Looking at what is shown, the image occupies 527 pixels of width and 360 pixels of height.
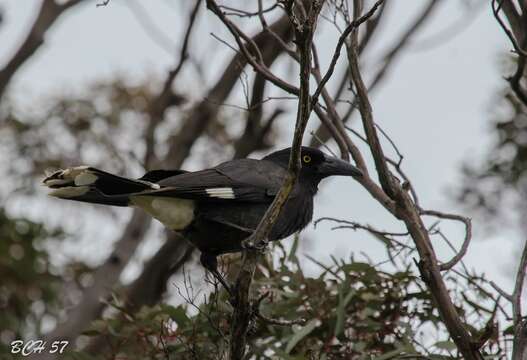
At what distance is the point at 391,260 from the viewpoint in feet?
14.4

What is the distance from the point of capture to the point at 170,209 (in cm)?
457

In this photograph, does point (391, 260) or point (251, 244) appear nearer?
point (251, 244)

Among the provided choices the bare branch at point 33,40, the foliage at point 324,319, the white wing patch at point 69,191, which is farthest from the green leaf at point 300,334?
the bare branch at point 33,40

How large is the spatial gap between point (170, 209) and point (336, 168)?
3.13 ft

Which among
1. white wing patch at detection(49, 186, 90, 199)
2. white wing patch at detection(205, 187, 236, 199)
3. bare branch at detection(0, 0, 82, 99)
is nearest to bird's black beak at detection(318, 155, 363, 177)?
white wing patch at detection(205, 187, 236, 199)

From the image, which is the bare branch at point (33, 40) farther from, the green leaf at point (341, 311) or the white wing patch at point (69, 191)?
the green leaf at point (341, 311)

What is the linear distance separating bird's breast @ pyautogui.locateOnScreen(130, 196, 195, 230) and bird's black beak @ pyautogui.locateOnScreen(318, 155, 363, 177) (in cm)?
82

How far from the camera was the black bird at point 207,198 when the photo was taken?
4.38 meters

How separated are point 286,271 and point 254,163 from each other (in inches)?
26.2

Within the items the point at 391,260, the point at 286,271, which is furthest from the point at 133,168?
the point at 391,260

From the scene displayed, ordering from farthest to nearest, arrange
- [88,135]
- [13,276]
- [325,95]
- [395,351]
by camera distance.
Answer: [88,135]
[13,276]
[325,95]
[395,351]

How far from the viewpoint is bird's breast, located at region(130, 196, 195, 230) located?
456 centimetres

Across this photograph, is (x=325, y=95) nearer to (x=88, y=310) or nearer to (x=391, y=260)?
(x=391, y=260)

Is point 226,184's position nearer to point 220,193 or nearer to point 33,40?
point 220,193
